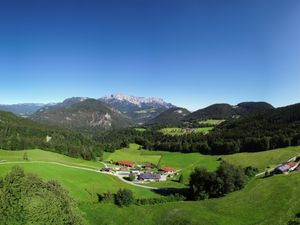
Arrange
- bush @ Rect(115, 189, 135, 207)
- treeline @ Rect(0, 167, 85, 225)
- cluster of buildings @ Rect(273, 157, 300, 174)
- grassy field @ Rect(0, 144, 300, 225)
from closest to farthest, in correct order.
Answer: treeline @ Rect(0, 167, 85, 225)
grassy field @ Rect(0, 144, 300, 225)
bush @ Rect(115, 189, 135, 207)
cluster of buildings @ Rect(273, 157, 300, 174)

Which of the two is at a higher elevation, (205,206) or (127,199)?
(205,206)

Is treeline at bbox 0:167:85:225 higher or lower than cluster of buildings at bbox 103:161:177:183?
higher

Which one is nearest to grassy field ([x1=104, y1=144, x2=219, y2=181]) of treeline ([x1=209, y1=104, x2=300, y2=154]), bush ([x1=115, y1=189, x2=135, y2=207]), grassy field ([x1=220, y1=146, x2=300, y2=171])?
grassy field ([x1=220, y1=146, x2=300, y2=171])

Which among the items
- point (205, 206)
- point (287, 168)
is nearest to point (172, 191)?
point (205, 206)

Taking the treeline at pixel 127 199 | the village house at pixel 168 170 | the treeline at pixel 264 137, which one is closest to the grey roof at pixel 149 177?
the village house at pixel 168 170

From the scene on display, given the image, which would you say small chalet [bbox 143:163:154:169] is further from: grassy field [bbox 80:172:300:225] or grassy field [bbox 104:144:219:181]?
grassy field [bbox 80:172:300:225]

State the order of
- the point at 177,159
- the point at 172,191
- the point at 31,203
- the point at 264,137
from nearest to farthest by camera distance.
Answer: the point at 31,203 → the point at 172,191 → the point at 264,137 → the point at 177,159

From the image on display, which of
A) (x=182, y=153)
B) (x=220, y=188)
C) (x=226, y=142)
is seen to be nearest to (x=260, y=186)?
(x=220, y=188)

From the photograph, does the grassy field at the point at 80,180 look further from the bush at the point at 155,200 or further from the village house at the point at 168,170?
the village house at the point at 168,170

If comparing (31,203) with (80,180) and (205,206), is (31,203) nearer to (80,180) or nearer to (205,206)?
(205,206)
